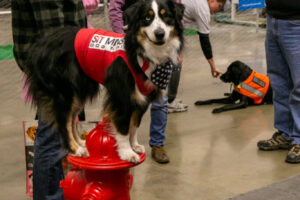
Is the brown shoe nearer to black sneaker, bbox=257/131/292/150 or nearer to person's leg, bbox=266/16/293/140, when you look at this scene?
black sneaker, bbox=257/131/292/150

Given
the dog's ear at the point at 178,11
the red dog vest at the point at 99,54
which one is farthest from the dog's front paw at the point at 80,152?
the dog's ear at the point at 178,11

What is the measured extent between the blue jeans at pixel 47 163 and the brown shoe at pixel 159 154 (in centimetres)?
136

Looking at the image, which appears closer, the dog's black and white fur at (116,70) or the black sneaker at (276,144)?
the dog's black and white fur at (116,70)

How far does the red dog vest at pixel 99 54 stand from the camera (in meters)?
2.11

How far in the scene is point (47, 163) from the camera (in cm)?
260

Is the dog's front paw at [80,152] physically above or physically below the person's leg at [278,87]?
above

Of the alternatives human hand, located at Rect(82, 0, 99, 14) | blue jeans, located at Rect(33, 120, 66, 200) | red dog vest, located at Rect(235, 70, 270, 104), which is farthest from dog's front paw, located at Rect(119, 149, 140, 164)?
red dog vest, located at Rect(235, 70, 270, 104)

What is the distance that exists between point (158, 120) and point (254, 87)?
77.9 inches

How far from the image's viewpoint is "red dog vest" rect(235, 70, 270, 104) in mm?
5409

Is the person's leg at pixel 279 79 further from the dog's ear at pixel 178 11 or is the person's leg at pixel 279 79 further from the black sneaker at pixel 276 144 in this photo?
the dog's ear at pixel 178 11

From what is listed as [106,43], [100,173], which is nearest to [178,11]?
[106,43]

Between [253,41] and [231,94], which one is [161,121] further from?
[253,41]

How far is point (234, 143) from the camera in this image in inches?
171

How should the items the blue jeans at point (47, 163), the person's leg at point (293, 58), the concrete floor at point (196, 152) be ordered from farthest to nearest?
the person's leg at point (293, 58), the concrete floor at point (196, 152), the blue jeans at point (47, 163)
